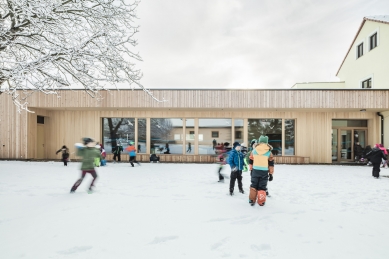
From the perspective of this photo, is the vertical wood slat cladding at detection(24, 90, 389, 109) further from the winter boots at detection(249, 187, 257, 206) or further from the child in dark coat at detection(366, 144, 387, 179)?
the winter boots at detection(249, 187, 257, 206)

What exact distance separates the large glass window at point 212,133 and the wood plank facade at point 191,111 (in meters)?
0.41

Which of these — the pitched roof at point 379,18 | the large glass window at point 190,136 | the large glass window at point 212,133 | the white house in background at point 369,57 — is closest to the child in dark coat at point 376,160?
the large glass window at point 212,133

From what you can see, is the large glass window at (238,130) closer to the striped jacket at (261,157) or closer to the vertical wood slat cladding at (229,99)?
the vertical wood slat cladding at (229,99)

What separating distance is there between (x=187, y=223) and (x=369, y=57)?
21.1 meters

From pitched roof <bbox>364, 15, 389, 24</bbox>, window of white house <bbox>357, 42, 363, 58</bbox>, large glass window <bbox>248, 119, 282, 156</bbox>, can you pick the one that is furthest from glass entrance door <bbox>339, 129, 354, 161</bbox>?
pitched roof <bbox>364, 15, 389, 24</bbox>

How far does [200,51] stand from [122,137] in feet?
37.4

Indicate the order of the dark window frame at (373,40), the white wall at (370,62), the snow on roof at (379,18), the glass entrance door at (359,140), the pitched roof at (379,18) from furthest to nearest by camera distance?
the dark window frame at (373,40), the snow on roof at (379,18), the pitched roof at (379,18), the white wall at (370,62), the glass entrance door at (359,140)

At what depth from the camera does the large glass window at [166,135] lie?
14.6m

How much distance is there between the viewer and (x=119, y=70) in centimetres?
763

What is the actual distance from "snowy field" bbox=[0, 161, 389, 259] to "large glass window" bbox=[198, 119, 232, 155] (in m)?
7.88

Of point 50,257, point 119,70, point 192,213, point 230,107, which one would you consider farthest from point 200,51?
point 50,257

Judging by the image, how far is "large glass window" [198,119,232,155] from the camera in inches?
573

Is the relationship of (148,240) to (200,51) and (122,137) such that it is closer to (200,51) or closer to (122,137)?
(122,137)

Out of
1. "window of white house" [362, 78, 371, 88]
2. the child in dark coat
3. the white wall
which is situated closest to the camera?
the child in dark coat
